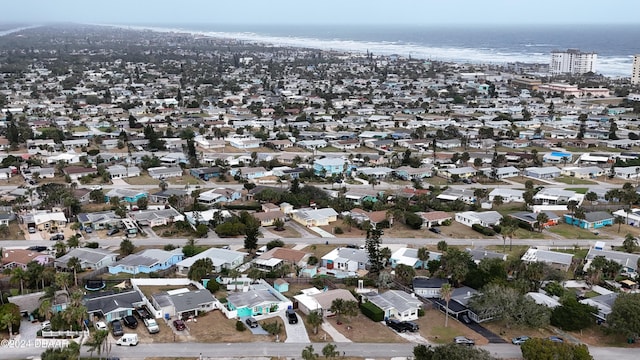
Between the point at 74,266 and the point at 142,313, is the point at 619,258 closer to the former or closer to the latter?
the point at 142,313

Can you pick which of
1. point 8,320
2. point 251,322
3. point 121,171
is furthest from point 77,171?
point 251,322

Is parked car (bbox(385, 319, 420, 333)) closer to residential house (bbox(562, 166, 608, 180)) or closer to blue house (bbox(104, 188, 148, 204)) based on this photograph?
blue house (bbox(104, 188, 148, 204))

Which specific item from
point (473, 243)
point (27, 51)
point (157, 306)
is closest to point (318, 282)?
point (157, 306)

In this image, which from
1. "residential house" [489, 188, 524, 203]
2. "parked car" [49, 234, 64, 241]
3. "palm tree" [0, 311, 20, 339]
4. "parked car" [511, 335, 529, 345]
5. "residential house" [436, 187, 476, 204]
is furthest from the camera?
"residential house" [489, 188, 524, 203]

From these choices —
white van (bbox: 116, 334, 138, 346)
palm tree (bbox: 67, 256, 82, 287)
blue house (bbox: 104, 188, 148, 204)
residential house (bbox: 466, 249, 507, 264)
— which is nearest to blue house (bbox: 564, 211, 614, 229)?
residential house (bbox: 466, 249, 507, 264)

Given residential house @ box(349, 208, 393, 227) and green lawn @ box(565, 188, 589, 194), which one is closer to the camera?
residential house @ box(349, 208, 393, 227)

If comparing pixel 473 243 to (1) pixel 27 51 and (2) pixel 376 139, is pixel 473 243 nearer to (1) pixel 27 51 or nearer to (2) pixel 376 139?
(2) pixel 376 139

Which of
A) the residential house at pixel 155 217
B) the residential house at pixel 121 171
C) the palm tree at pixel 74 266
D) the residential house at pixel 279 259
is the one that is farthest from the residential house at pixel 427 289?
the residential house at pixel 121 171

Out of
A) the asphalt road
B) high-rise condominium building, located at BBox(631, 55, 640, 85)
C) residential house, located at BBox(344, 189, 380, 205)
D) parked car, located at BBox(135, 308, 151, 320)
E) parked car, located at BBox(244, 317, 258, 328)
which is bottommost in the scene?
the asphalt road
